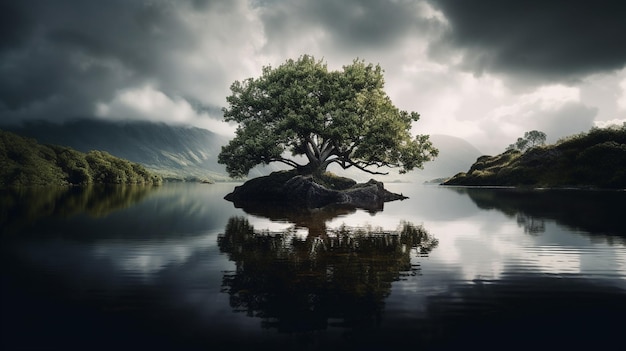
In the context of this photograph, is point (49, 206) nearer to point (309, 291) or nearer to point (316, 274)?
point (316, 274)

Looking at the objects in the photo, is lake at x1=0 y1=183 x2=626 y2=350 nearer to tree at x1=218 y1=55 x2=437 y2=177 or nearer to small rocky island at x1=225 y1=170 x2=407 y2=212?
small rocky island at x1=225 y1=170 x2=407 y2=212

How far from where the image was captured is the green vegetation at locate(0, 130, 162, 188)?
10469 centimetres

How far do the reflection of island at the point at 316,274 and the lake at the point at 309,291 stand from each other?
0.05 meters

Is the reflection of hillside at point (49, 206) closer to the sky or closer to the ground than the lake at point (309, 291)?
closer to the sky

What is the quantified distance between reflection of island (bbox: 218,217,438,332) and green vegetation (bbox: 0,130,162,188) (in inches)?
4537

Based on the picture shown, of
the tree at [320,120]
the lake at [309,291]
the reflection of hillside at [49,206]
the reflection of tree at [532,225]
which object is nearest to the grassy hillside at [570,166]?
the tree at [320,120]

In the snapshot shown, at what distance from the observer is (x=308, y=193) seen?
40312 mm

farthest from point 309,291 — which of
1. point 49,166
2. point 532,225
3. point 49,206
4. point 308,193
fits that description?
point 49,166

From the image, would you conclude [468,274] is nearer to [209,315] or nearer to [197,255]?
[209,315]

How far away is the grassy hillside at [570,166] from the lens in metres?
98.9

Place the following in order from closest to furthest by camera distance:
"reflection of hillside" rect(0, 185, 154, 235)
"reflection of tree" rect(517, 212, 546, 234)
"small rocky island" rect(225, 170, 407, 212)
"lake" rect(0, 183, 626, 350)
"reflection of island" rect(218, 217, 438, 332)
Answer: "lake" rect(0, 183, 626, 350) → "reflection of island" rect(218, 217, 438, 332) → "reflection of tree" rect(517, 212, 546, 234) → "reflection of hillside" rect(0, 185, 154, 235) → "small rocky island" rect(225, 170, 407, 212)

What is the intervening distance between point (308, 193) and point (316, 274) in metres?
30.4

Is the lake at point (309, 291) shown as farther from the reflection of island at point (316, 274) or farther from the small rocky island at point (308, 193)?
the small rocky island at point (308, 193)

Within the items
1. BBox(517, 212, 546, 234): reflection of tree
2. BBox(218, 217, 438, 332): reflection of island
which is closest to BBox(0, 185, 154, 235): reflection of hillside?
BBox(218, 217, 438, 332): reflection of island
